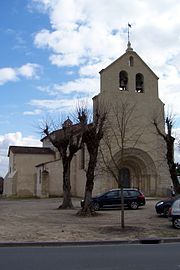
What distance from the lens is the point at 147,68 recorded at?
4803 centimetres

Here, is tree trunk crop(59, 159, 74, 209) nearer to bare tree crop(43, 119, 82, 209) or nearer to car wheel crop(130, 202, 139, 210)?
bare tree crop(43, 119, 82, 209)

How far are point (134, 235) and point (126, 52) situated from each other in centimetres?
3512

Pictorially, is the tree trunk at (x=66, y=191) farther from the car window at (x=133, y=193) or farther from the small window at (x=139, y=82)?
the small window at (x=139, y=82)

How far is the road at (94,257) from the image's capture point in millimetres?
9242

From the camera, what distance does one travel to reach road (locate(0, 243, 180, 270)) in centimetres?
924

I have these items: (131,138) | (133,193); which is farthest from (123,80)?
(133,193)

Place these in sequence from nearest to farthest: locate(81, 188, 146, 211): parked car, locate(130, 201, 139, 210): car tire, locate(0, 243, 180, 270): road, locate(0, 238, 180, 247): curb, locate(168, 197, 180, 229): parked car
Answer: locate(0, 243, 180, 270): road → locate(0, 238, 180, 247): curb → locate(168, 197, 180, 229): parked car → locate(81, 188, 146, 211): parked car → locate(130, 201, 139, 210): car tire

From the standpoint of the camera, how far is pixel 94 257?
10664mm

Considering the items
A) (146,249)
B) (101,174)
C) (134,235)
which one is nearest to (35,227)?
(134,235)

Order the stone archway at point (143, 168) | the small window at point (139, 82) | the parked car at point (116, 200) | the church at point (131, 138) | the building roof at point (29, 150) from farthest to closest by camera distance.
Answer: the building roof at point (29, 150), the small window at point (139, 82), the stone archway at point (143, 168), the church at point (131, 138), the parked car at point (116, 200)

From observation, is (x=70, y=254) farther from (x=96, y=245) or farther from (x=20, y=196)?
(x=20, y=196)

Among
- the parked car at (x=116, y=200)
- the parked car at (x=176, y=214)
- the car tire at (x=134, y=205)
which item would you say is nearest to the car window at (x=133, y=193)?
the parked car at (x=116, y=200)

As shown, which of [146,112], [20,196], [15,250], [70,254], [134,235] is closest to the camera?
[70,254]

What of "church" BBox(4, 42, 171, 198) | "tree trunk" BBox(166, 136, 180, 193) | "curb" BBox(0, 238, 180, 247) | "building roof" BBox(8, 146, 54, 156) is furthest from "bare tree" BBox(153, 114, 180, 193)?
"building roof" BBox(8, 146, 54, 156)
